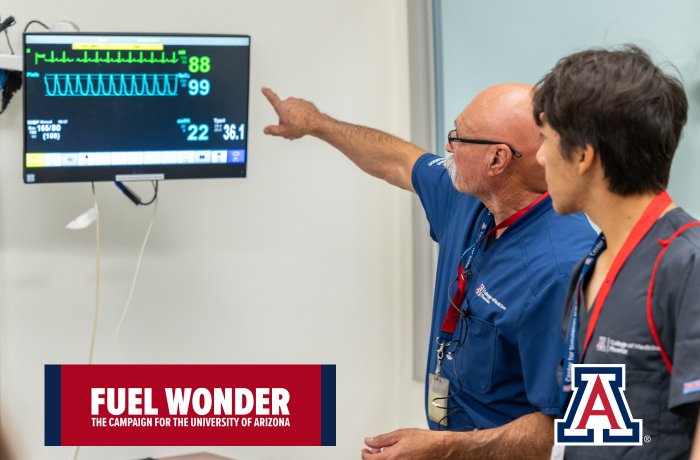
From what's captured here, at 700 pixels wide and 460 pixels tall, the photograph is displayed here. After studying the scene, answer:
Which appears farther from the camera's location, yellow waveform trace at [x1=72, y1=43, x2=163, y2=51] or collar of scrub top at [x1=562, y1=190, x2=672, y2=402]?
yellow waveform trace at [x1=72, y1=43, x2=163, y2=51]

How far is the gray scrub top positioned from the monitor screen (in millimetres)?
1226

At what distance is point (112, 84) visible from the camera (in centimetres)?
211

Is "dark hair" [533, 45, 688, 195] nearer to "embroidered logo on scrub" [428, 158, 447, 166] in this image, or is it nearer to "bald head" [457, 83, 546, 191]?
"bald head" [457, 83, 546, 191]

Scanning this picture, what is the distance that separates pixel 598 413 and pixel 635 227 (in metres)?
0.30

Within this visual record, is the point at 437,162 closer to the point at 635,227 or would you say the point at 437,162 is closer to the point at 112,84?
the point at 112,84

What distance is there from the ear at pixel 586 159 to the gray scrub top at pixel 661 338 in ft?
0.42

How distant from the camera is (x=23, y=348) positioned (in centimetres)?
241

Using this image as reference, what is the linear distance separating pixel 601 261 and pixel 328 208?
143 centimetres

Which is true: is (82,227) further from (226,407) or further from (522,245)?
(522,245)

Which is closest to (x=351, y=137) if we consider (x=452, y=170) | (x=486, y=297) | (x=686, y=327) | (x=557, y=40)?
(x=452, y=170)

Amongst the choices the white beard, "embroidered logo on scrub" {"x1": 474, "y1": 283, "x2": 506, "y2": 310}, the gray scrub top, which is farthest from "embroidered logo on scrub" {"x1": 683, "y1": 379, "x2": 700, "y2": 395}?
the white beard

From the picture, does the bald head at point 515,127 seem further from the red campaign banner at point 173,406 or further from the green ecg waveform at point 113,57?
the red campaign banner at point 173,406

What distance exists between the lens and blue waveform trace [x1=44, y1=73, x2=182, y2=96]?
2082 mm

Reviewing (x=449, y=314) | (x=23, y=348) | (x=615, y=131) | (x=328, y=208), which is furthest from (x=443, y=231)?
(x=23, y=348)
